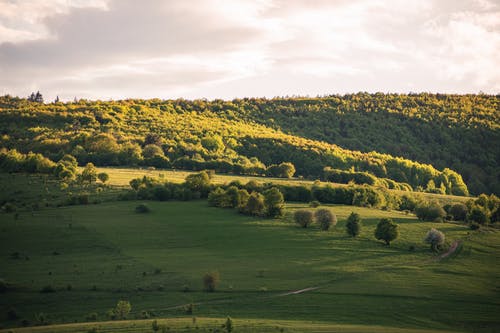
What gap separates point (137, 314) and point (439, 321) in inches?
1053

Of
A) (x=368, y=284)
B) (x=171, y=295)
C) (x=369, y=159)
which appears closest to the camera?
(x=171, y=295)

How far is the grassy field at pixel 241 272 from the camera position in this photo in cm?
5069

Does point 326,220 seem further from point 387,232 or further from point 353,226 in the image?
point 387,232

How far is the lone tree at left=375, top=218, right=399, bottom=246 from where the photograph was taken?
7950cm

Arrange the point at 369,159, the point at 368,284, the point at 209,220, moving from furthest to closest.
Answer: the point at 369,159 < the point at 209,220 < the point at 368,284

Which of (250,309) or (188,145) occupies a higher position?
(188,145)

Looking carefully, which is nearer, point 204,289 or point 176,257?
point 204,289

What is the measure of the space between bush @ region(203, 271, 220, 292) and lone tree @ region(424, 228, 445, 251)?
1347 inches

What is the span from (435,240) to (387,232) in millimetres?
6448

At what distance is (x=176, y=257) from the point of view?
234 ft

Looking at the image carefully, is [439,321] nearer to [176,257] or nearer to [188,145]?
[176,257]

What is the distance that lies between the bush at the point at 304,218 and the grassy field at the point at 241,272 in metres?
1.55

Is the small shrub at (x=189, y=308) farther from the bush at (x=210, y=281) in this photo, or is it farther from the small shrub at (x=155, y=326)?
the small shrub at (x=155, y=326)

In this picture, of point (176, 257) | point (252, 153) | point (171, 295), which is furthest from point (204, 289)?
point (252, 153)
